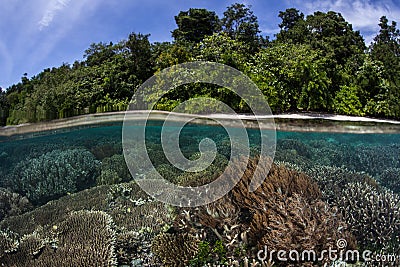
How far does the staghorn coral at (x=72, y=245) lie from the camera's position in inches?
217

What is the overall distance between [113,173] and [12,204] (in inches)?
120

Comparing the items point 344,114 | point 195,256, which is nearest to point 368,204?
point 195,256

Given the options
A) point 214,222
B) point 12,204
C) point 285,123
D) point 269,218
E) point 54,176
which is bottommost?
point 12,204

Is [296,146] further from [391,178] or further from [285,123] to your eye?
[391,178]

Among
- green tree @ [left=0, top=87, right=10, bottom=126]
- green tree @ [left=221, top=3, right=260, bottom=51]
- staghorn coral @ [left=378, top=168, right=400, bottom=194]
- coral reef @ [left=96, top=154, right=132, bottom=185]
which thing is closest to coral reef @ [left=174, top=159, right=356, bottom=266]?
coral reef @ [left=96, top=154, right=132, bottom=185]

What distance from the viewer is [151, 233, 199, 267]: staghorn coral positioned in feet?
17.7

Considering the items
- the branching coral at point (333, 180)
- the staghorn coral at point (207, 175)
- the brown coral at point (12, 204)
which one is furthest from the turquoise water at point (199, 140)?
the staghorn coral at point (207, 175)

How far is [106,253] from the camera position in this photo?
218 inches

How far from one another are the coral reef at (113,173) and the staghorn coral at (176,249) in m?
4.53

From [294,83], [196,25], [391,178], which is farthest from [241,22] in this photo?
[391,178]

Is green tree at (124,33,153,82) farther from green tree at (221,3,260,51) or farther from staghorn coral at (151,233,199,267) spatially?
staghorn coral at (151,233,199,267)

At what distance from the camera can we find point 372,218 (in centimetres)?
608

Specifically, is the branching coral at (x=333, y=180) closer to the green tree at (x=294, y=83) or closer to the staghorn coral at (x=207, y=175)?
the staghorn coral at (x=207, y=175)

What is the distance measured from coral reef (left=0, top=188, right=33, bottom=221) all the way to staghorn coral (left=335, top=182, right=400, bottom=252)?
339 inches
